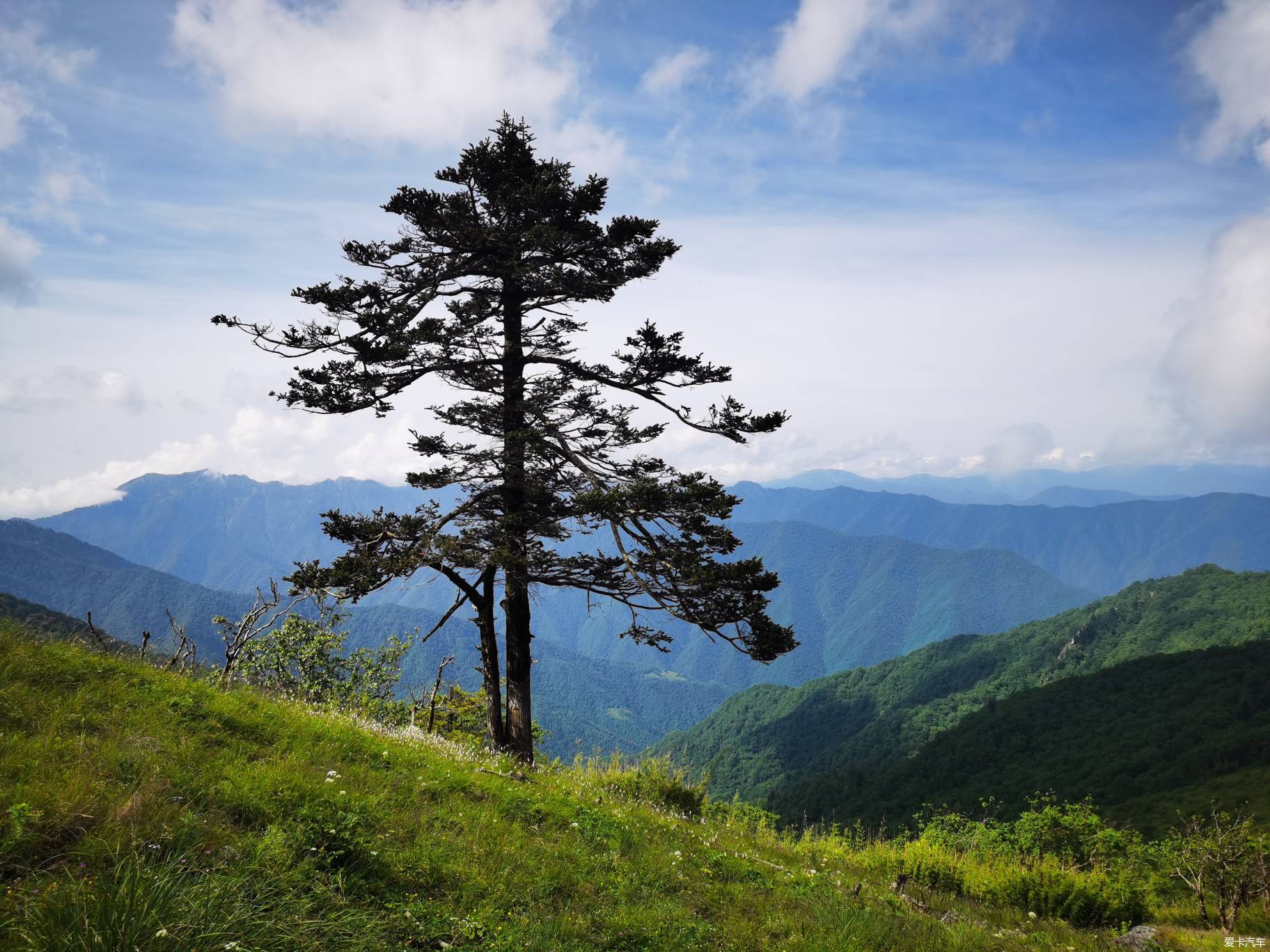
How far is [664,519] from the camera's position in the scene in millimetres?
11391

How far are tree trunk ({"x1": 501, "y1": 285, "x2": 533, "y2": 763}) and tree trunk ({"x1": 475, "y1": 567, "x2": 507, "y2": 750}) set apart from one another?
23 centimetres

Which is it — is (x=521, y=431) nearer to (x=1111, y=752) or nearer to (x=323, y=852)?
(x=323, y=852)

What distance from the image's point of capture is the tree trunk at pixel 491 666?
1355 cm

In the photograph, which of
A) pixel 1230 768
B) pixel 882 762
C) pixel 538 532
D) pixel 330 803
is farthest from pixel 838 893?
pixel 882 762

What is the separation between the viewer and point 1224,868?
13.1 m

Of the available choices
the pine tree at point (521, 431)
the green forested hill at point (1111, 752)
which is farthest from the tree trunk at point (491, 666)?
the green forested hill at point (1111, 752)

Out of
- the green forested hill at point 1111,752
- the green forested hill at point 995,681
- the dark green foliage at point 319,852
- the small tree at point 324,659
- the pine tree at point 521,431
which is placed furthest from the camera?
the green forested hill at point 995,681

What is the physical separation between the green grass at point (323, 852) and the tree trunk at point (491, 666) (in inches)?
144

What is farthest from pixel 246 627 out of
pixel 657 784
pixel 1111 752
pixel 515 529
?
pixel 1111 752

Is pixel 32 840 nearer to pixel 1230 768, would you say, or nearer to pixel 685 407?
pixel 685 407

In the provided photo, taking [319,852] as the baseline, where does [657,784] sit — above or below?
below

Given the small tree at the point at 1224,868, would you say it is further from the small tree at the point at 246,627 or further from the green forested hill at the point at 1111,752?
the green forested hill at the point at 1111,752

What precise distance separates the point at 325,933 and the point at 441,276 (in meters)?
11.4

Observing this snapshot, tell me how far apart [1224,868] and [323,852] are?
17848 millimetres
